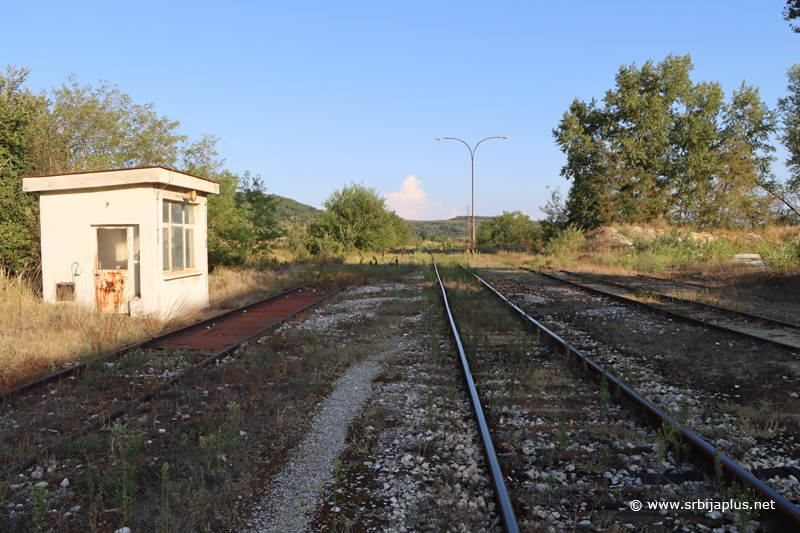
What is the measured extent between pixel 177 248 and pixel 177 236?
0.96 feet

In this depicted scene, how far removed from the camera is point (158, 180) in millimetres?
9836

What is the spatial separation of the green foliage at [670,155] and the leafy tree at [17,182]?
33049 millimetres

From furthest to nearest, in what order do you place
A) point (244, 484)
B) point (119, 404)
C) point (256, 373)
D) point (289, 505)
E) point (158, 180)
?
point (158, 180)
point (256, 373)
point (119, 404)
point (244, 484)
point (289, 505)

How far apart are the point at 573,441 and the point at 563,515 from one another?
1.20m

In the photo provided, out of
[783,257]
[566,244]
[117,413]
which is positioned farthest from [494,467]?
[566,244]

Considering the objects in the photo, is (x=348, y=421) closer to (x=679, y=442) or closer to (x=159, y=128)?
(x=679, y=442)

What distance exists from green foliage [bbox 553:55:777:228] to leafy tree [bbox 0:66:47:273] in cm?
3305

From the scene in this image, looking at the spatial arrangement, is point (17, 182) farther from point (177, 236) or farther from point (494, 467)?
point (494, 467)

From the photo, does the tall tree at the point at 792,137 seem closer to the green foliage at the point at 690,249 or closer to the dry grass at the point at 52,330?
the green foliage at the point at 690,249

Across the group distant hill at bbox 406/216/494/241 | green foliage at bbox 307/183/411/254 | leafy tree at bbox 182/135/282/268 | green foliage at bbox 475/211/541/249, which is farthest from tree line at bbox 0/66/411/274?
distant hill at bbox 406/216/494/241

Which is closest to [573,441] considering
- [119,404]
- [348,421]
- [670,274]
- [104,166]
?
[348,421]

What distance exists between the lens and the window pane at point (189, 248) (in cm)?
1191

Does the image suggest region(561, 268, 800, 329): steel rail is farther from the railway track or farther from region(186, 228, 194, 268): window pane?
region(186, 228, 194, 268): window pane

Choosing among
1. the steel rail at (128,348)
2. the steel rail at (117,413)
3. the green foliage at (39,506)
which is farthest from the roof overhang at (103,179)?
the green foliage at (39,506)
